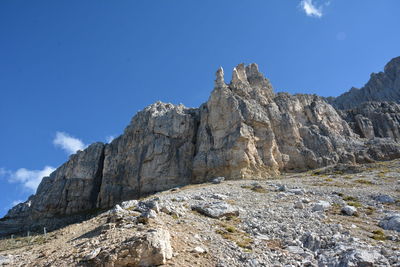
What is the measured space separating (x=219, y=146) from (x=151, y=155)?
1928 centimetres

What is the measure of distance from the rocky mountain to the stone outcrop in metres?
53.0

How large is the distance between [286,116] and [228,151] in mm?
22274

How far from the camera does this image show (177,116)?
80625 millimetres

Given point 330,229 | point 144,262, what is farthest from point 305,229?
point 144,262

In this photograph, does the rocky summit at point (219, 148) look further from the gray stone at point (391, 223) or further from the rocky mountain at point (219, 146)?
the gray stone at point (391, 223)

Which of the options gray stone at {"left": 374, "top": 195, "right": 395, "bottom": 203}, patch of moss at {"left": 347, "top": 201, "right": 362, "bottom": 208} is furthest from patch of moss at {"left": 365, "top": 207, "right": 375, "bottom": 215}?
gray stone at {"left": 374, "top": 195, "right": 395, "bottom": 203}

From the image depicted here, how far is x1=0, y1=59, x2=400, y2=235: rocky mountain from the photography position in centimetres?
6625

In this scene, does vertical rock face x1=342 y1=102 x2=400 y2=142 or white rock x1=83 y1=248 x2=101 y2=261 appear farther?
vertical rock face x1=342 y1=102 x2=400 y2=142

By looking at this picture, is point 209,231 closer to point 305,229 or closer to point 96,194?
point 305,229

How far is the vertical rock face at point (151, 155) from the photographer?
71250 millimetres

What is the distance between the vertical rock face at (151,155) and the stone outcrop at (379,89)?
105 m

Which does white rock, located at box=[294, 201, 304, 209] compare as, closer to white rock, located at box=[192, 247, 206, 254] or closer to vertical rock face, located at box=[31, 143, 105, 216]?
white rock, located at box=[192, 247, 206, 254]

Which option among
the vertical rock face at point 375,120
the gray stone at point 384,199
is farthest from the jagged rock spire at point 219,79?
the gray stone at point 384,199

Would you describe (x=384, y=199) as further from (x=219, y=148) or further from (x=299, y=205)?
(x=219, y=148)
